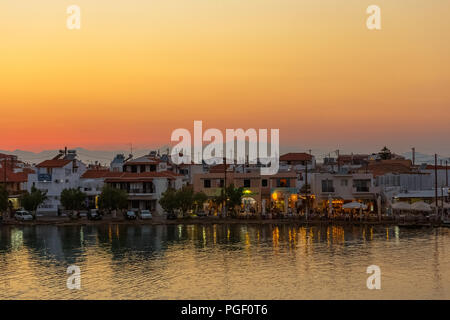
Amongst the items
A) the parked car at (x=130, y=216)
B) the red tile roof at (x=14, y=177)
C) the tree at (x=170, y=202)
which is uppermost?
the red tile roof at (x=14, y=177)

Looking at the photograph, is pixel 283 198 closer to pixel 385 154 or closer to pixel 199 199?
pixel 199 199

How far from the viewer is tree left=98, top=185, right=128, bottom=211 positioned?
6625 cm

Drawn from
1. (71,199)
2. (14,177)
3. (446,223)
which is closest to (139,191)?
(71,199)

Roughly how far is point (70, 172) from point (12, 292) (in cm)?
4650

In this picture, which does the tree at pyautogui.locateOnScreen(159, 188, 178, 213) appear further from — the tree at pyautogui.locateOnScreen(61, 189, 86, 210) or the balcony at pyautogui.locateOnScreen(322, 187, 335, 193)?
the balcony at pyautogui.locateOnScreen(322, 187, 335, 193)

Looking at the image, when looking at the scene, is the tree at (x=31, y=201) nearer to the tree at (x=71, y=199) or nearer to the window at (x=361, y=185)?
the tree at (x=71, y=199)

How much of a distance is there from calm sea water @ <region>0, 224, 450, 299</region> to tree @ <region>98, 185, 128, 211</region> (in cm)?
894

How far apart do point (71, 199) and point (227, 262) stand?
34.9m

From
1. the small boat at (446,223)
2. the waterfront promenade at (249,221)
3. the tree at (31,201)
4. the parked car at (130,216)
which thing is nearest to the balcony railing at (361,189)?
the waterfront promenade at (249,221)

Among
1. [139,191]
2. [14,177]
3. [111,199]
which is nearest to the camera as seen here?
[111,199]

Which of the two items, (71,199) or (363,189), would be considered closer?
(71,199)

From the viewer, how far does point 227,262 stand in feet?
127

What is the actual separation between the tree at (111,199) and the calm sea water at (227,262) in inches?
352

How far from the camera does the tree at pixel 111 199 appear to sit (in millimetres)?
66250
